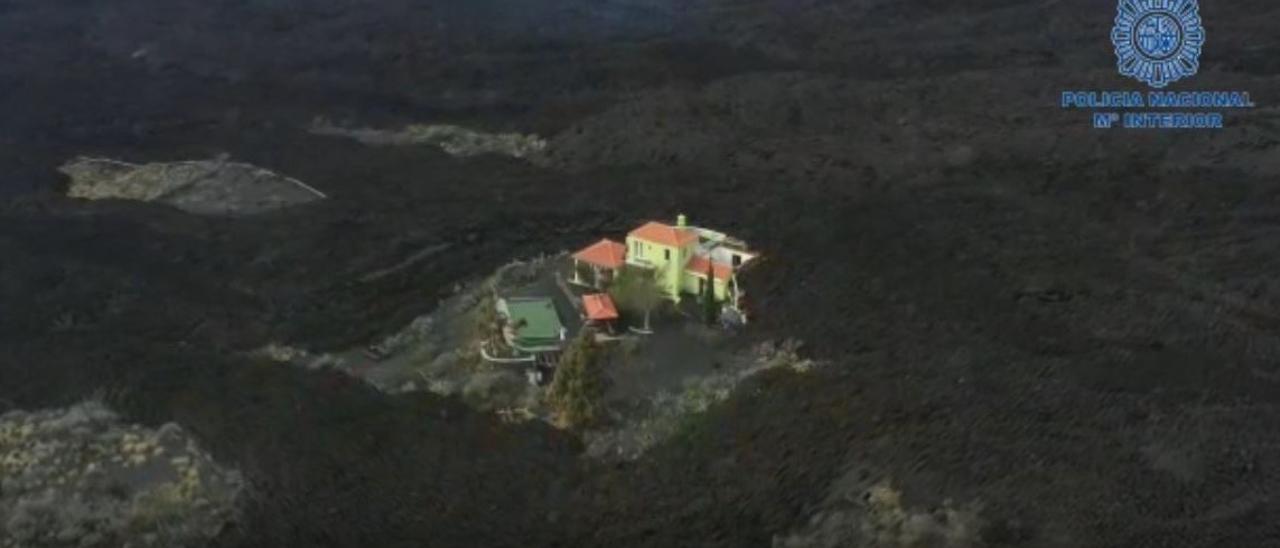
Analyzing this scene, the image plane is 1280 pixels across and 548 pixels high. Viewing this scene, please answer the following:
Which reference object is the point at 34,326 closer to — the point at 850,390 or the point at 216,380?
the point at 216,380

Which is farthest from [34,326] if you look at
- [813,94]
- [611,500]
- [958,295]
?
[813,94]

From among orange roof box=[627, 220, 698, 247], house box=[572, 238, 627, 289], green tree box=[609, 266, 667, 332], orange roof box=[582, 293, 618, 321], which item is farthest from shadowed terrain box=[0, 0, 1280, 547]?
orange roof box=[582, 293, 618, 321]

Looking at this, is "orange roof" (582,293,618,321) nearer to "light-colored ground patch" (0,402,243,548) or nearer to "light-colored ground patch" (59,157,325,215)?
"light-colored ground patch" (0,402,243,548)

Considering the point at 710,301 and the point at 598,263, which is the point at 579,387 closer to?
the point at 710,301

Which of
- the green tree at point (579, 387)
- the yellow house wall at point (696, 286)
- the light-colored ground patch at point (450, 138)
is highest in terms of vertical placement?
the light-colored ground patch at point (450, 138)

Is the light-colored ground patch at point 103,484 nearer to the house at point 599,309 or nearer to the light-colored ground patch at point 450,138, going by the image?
the house at point 599,309

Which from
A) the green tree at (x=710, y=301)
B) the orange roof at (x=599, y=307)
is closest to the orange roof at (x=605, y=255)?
the orange roof at (x=599, y=307)
